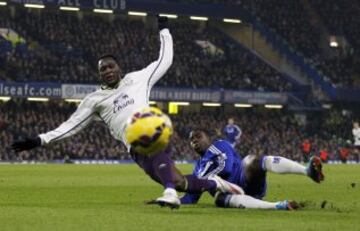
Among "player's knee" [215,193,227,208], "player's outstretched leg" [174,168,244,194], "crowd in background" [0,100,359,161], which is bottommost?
"crowd in background" [0,100,359,161]

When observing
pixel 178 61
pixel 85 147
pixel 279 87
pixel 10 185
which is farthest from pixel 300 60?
pixel 10 185

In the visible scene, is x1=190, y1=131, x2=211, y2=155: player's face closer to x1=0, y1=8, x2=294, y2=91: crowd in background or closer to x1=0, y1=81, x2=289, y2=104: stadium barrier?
x1=0, y1=81, x2=289, y2=104: stadium barrier

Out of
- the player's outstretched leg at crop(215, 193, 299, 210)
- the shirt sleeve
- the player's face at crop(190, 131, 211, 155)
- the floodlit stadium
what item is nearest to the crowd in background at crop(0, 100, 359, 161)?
the floodlit stadium

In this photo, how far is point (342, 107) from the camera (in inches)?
2623

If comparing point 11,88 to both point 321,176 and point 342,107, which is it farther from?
point 321,176

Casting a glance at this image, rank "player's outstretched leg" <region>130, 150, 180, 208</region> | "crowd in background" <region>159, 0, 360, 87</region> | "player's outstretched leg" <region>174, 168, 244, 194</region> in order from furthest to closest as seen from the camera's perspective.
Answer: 1. "crowd in background" <region>159, 0, 360, 87</region>
2. "player's outstretched leg" <region>174, 168, 244, 194</region>
3. "player's outstretched leg" <region>130, 150, 180, 208</region>

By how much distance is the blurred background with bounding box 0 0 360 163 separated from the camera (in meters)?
54.0

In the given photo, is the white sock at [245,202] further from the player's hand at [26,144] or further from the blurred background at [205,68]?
the blurred background at [205,68]

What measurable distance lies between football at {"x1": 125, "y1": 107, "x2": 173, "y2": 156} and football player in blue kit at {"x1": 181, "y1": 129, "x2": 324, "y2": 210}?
286 centimetres

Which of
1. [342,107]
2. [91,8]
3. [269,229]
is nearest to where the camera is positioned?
[269,229]

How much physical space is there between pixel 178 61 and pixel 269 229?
51.5 meters

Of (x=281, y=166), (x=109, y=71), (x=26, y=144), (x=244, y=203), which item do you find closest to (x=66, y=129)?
(x=26, y=144)

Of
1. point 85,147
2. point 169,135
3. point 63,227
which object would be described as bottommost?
point 85,147

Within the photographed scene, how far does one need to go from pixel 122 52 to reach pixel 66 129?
4652cm
